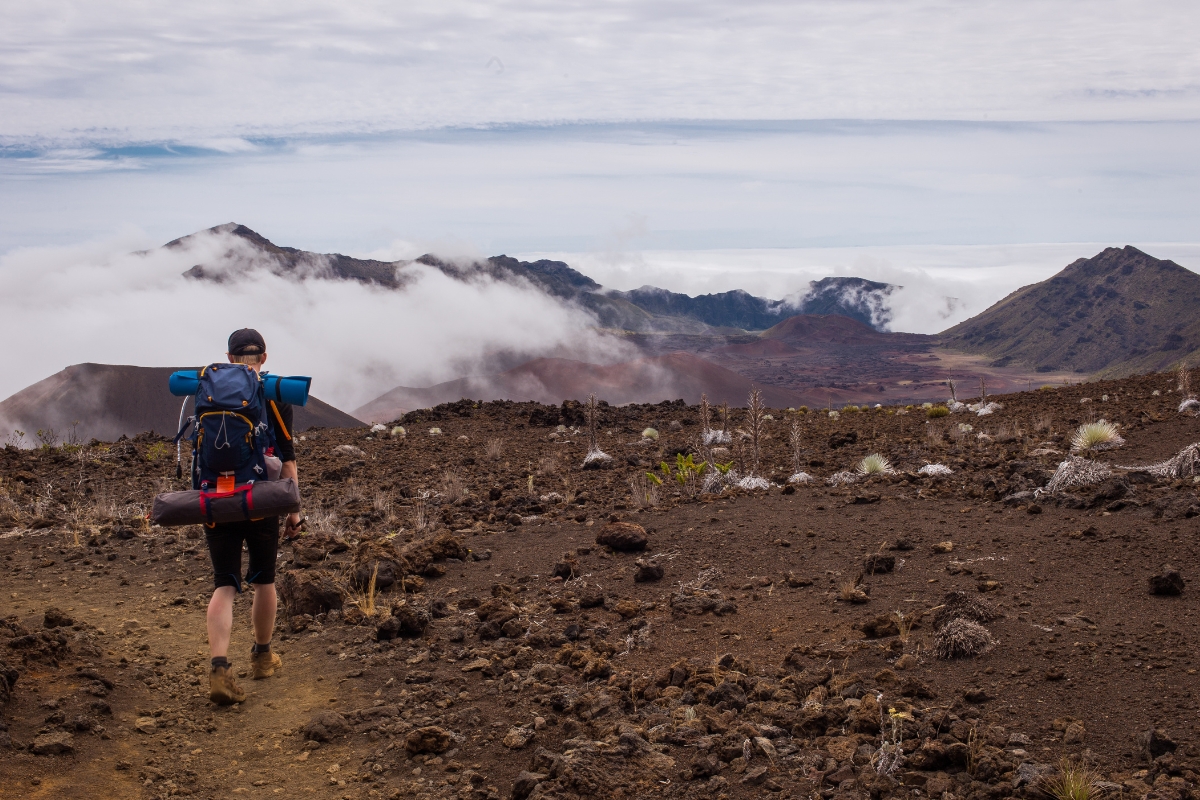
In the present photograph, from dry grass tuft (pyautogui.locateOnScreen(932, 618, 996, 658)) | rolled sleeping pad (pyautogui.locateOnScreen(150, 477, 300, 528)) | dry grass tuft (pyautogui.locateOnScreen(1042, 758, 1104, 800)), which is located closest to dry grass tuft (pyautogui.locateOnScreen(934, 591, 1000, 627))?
dry grass tuft (pyautogui.locateOnScreen(932, 618, 996, 658))

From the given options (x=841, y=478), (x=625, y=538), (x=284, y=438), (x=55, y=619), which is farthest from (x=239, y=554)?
(x=841, y=478)

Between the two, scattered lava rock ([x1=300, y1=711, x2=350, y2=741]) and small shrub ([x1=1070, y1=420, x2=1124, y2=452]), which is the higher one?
small shrub ([x1=1070, y1=420, x2=1124, y2=452])

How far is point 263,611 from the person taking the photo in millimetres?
4617

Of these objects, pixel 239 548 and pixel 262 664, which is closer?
pixel 239 548

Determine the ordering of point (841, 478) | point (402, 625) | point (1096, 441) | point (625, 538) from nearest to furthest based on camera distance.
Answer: point (402, 625)
point (625, 538)
point (841, 478)
point (1096, 441)

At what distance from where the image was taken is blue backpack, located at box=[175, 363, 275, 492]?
13.4ft

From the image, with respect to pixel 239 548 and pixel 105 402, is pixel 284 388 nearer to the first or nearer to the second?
pixel 239 548

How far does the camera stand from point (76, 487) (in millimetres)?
11141

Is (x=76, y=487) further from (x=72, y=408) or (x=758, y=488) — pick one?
(x=72, y=408)

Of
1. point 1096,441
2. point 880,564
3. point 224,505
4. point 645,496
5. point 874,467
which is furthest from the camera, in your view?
point 1096,441

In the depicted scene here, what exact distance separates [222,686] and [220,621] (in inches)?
11.7

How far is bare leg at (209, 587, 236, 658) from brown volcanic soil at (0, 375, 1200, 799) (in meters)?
0.32

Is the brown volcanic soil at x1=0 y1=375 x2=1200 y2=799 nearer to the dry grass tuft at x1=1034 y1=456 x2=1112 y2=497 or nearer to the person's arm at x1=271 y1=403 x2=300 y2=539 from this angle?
the dry grass tuft at x1=1034 y1=456 x2=1112 y2=497

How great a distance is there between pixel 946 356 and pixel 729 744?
279 ft
